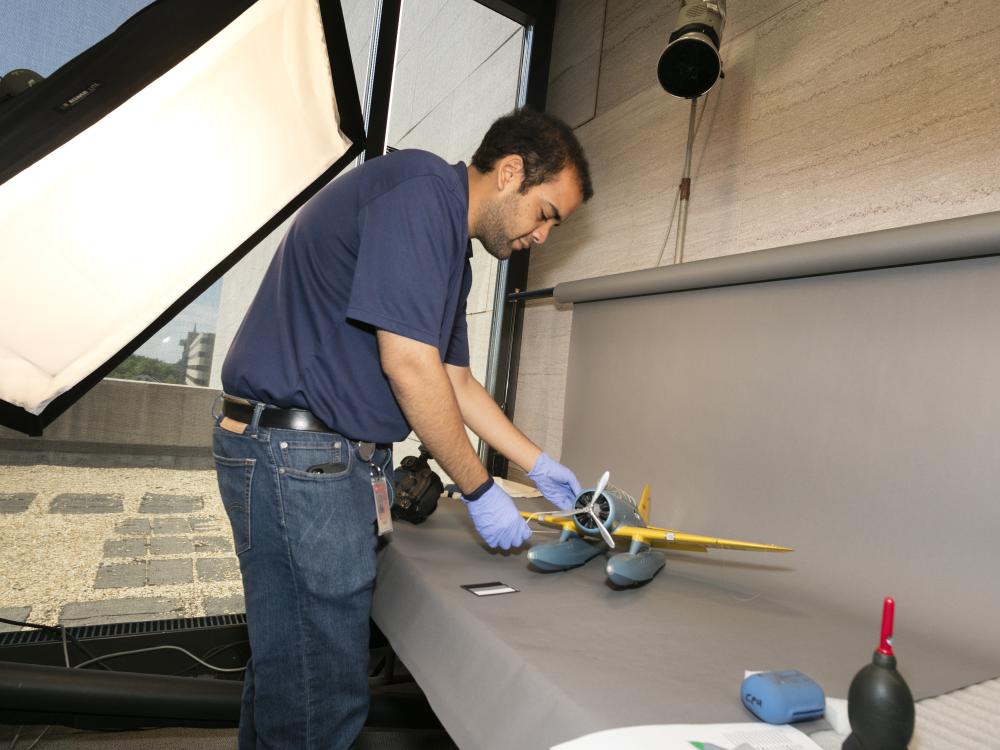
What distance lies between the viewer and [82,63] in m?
1.10

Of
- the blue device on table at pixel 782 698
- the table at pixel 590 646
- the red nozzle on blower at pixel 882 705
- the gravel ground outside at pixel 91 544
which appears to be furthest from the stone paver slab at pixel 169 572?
the red nozzle on blower at pixel 882 705

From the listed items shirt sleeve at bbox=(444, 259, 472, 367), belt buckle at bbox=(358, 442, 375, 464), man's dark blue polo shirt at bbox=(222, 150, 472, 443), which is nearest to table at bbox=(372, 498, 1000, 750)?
belt buckle at bbox=(358, 442, 375, 464)

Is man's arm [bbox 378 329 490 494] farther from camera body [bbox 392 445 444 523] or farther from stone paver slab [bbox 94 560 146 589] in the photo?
stone paver slab [bbox 94 560 146 589]

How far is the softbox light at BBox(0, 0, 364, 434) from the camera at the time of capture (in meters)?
1.16

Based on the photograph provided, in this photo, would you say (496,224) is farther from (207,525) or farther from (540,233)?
(207,525)

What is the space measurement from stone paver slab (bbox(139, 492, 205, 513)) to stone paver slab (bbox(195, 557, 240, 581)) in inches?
7.4

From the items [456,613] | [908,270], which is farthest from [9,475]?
Result: [908,270]

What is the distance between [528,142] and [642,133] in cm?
114

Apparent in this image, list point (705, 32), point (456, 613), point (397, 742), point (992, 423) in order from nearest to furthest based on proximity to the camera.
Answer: point (456, 613)
point (992, 423)
point (705, 32)
point (397, 742)

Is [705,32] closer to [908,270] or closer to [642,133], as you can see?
[642,133]

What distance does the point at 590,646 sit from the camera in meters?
0.90

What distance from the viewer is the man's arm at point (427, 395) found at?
1053mm

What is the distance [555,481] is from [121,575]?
58.0 inches

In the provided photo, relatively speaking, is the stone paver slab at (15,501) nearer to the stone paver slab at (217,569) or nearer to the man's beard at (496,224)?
the stone paver slab at (217,569)
